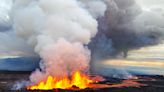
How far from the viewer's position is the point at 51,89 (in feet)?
306

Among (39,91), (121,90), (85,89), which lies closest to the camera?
(39,91)

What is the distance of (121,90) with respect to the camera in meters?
107

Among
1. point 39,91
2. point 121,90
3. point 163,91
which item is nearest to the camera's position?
point 39,91

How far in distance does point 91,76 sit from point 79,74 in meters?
31.9

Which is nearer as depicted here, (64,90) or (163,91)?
(64,90)

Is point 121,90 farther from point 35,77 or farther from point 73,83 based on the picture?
point 35,77

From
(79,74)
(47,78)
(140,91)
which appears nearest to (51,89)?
(47,78)

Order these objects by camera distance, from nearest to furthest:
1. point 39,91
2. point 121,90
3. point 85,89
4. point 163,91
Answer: point 39,91, point 85,89, point 121,90, point 163,91

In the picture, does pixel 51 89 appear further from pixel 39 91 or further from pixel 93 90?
pixel 93 90

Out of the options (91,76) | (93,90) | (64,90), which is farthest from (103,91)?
(91,76)

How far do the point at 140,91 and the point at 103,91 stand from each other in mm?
16118

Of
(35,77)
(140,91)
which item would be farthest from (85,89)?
(140,91)

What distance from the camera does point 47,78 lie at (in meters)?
91.6

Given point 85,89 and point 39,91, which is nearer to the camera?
point 39,91
